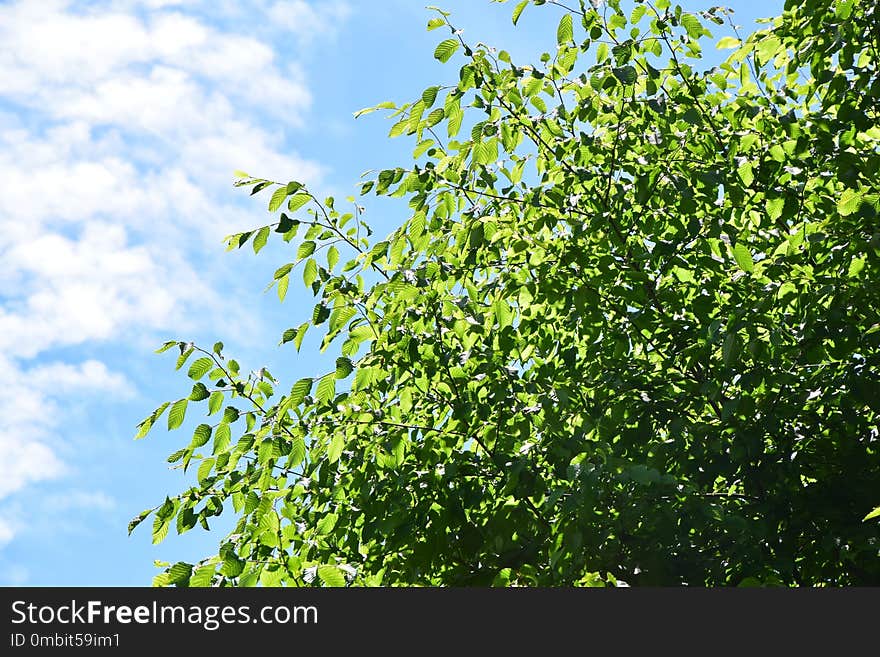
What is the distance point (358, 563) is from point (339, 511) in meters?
0.31

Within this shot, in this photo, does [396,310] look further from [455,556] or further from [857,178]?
[857,178]

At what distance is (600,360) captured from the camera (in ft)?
14.4

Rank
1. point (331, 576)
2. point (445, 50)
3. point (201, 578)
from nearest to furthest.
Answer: point (331, 576) → point (201, 578) → point (445, 50)

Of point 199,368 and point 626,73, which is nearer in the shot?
point 626,73

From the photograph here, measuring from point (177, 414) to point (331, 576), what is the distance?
1304 mm

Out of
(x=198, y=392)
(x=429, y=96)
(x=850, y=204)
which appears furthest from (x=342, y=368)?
(x=850, y=204)

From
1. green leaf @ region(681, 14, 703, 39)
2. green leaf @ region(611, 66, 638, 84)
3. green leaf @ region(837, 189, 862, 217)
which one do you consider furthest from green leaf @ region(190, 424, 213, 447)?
green leaf @ region(681, 14, 703, 39)

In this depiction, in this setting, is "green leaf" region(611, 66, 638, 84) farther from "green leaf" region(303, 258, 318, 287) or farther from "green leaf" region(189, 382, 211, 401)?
"green leaf" region(189, 382, 211, 401)

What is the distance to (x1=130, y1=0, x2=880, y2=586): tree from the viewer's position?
3879 mm

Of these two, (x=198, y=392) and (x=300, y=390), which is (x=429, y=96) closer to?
(x=300, y=390)

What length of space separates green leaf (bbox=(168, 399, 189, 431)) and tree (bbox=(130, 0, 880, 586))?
0.01 metres

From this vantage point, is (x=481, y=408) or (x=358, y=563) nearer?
(x=481, y=408)

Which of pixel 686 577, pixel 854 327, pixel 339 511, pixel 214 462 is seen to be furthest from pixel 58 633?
pixel 854 327

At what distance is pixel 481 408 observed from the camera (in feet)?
13.4
